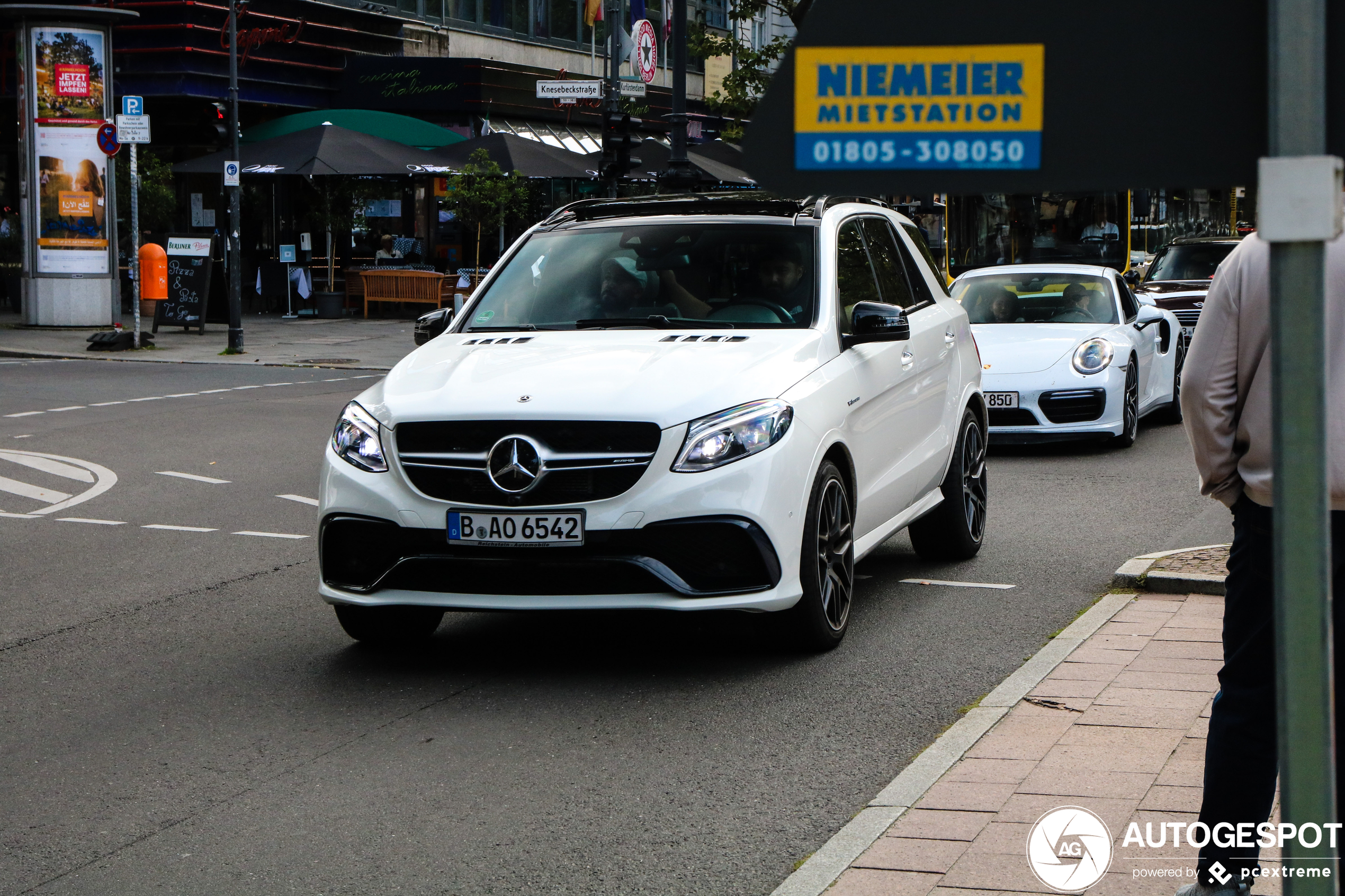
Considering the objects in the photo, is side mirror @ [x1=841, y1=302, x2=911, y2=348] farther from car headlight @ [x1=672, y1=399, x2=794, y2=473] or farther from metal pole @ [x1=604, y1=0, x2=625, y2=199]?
metal pole @ [x1=604, y1=0, x2=625, y2=199]

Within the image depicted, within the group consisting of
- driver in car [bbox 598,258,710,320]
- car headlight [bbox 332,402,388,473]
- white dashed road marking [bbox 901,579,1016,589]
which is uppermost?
driver in car [bbox 598,258,710,320]

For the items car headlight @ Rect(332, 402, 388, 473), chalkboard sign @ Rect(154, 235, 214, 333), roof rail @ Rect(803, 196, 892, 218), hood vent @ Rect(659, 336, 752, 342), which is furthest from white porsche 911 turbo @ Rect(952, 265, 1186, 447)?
chalkboard sign @ Rect(154, 235, 214, 333)

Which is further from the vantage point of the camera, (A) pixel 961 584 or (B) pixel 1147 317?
(B) pixel 1147 317

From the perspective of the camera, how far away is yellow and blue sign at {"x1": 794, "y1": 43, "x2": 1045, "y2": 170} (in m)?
2.06

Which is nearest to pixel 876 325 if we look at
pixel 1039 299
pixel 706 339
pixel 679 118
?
pixel 706 339

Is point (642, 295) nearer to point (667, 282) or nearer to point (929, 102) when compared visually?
point (667, 282)

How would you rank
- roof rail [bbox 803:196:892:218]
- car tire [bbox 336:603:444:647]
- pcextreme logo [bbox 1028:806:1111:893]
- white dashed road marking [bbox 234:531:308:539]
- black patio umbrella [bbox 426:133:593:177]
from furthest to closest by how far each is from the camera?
1. black patio umbrella [bbox 426:133:593:177]
2. white dashed road marking [bbox 234:531:308:539]
3. roof rail [bbox 803:196:892:218]
4. car tire [bbox 336:603:444:647]
5. pcextreme logo [bbox 1028:806:1111:893]

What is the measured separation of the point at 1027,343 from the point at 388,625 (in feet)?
25.9

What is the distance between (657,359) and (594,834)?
2347mm

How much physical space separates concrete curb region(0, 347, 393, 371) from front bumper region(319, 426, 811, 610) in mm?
15682

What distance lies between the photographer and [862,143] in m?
2.09

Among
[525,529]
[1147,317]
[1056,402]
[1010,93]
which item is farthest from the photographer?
[1147,317]

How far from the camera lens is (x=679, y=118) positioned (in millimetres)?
21547

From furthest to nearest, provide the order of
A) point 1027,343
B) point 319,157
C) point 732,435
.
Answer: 1. point 319,157
2. point 1027,343
3. point 732,435
